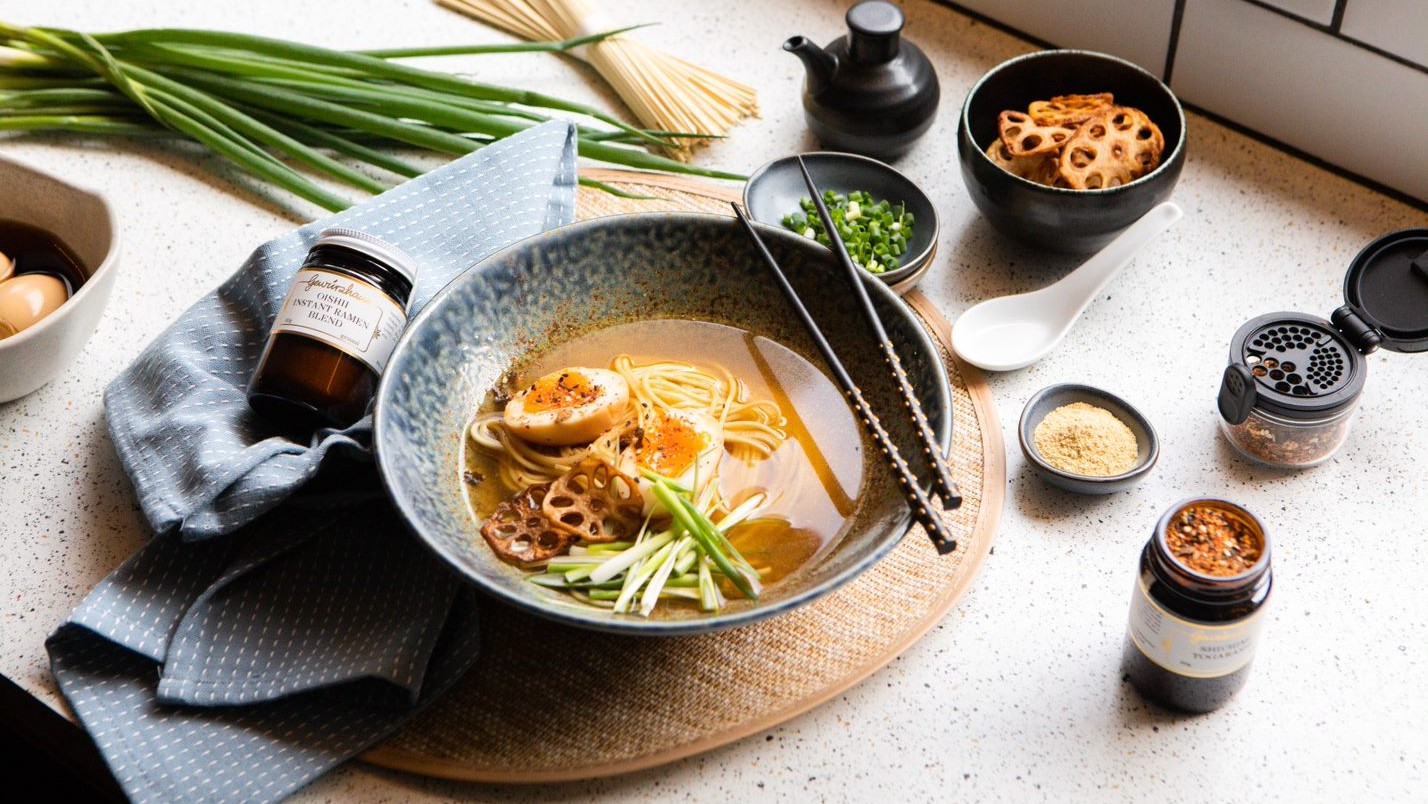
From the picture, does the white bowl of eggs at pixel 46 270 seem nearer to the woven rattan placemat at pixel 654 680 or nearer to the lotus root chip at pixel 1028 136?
the woven rattan placemat at pixel 654 680

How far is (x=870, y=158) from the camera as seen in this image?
5.87ft

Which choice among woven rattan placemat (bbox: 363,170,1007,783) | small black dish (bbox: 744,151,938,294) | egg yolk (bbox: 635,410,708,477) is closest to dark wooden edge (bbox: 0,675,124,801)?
woven rattan placemat (bbox: 363,170,1007,783)

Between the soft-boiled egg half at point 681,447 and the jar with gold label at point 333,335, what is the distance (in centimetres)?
32

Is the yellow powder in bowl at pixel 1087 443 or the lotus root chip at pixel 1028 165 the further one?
the lotus root chip at pixel 1028 165

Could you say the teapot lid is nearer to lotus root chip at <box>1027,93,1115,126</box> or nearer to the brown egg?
lotus root chip at <box>1027,93,1115,126</box>

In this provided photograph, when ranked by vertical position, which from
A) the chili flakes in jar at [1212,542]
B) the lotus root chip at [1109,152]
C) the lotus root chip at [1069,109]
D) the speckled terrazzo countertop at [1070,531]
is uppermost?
the lotus root chip at [1069,109]

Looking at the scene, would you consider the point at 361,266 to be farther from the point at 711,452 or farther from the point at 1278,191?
the point at 1278,191

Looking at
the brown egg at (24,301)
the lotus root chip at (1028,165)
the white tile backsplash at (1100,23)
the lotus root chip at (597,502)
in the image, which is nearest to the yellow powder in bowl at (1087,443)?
the lotus root chip at (1028,165)

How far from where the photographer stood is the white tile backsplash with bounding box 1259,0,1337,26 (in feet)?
5.46

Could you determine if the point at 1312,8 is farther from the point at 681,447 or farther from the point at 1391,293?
the point at 681,447

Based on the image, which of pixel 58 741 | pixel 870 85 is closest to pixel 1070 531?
pixel 870 85

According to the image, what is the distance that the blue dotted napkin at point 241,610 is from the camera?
4.12 ft

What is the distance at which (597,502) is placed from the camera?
133 cm

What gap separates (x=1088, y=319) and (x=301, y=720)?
1094 millimetres
